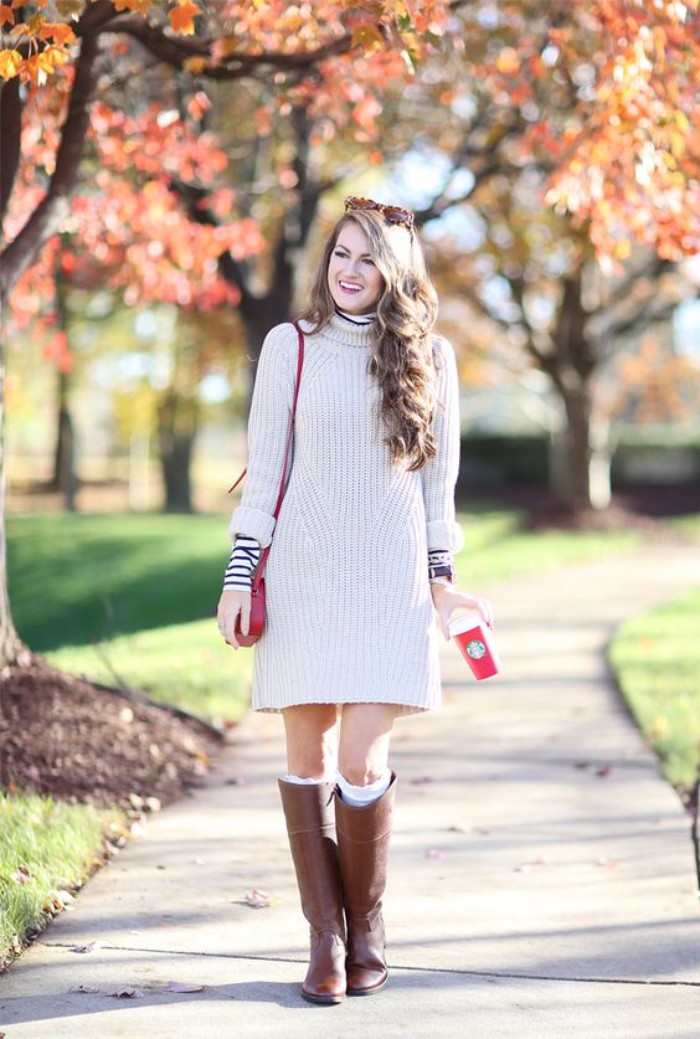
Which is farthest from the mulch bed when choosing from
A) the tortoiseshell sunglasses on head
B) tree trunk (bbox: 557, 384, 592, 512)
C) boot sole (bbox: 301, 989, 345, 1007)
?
tree trunk (bbox: 557, 384, 592, 512)

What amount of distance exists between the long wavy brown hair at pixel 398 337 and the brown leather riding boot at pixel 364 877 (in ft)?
3.02

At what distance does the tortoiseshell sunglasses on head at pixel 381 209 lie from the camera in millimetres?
3787

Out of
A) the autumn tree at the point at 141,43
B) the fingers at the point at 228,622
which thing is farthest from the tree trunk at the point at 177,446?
the fingers at the point at 228,622

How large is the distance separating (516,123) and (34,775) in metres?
7.28

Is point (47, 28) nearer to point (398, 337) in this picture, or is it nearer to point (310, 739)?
point (398, 337)

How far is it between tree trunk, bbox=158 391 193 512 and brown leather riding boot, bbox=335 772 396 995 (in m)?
24.4

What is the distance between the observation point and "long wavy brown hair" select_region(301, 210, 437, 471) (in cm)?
367

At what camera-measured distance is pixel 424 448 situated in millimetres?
3729

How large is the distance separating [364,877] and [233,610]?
31.3 inches

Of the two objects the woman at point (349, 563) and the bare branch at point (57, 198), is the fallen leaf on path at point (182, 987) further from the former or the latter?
the bare branch at point (57, 198)

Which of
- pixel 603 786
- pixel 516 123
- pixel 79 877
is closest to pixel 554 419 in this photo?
pixel 516 123

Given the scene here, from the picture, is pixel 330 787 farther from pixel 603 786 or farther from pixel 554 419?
pixel 554 419

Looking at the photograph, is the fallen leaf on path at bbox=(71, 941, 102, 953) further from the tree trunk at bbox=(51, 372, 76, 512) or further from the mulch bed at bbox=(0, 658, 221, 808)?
the tree trunk at bbox=(51, 372, 76, 512)

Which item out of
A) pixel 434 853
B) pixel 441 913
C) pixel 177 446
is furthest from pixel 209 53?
pixel 177 446
